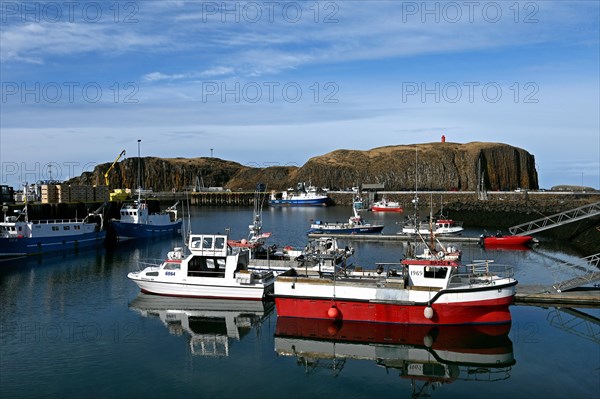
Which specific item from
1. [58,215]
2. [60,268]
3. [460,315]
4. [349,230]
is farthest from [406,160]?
[460,315]

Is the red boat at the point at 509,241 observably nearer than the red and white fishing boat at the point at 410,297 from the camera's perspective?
No

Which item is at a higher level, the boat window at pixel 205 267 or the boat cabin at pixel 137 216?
the boat cabin at pixel 137 216

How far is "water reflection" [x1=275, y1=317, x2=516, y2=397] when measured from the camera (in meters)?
21.2

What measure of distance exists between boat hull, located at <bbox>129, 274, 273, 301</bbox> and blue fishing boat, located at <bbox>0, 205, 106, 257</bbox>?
70.9 feet

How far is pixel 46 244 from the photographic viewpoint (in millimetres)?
50406

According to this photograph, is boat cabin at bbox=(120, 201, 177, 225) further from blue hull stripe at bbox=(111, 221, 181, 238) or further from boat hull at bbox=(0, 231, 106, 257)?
boat hull at bbox=(0, 231, 106, 257)

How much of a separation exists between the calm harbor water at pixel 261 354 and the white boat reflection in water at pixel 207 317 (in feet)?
0.20

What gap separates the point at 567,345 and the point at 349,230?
4393 centimetres

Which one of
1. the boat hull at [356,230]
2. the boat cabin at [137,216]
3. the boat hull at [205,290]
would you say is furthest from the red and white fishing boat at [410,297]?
the boat cabin at [137,216]

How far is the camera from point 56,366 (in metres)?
21.2

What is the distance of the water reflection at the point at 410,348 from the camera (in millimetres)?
21188

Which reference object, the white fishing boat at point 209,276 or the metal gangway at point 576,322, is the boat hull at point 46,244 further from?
the metal gangway at point 576,322

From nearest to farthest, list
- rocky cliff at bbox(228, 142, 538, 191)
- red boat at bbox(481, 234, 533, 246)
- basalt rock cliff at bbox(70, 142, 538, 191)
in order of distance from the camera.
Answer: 1. red boat at bbox(481, 234, 533, 246)
2. basalt rock cliff at bbox(70, 142, 538, 191)
3. rocky cliff at bbox(228, 142, 538, 191)

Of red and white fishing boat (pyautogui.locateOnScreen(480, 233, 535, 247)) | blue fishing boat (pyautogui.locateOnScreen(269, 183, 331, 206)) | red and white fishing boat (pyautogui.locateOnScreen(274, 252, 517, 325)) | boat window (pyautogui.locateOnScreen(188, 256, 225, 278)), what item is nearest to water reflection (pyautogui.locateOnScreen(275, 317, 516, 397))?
red and white fishing boat (pyautogui.locateOnScreen(274, 252, 517, 325))
